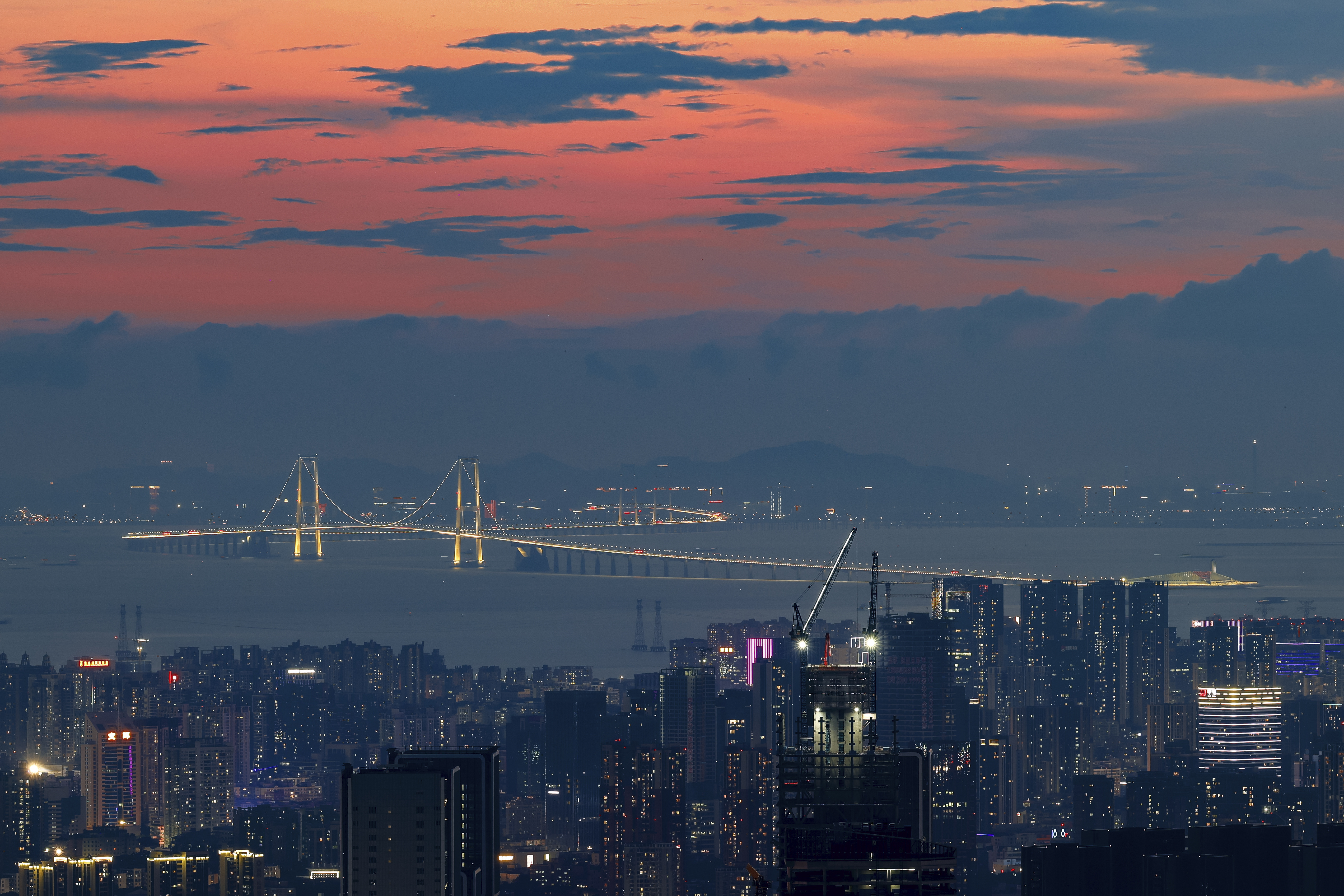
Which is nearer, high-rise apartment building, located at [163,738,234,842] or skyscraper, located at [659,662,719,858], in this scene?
skyscraper, located at [659,662,719,858]

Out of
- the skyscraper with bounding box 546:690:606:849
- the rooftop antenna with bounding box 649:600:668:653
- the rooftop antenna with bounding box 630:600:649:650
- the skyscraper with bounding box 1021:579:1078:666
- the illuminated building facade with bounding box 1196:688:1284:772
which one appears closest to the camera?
the skyscraper with bounding box 546:690:606:849

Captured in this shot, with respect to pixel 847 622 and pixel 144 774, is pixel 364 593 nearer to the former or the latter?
pixel 847 622

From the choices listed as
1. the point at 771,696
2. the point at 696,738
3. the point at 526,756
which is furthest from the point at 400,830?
the point at 771,696

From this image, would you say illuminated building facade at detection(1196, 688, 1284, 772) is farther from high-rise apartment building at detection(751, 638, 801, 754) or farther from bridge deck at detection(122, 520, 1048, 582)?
bridge deck at detection(122, 520, 1048, 582)

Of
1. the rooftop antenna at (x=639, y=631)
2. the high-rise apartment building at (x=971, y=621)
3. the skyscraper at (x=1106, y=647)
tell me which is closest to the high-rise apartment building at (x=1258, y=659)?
the skyscraper at (x=1106, y=647)

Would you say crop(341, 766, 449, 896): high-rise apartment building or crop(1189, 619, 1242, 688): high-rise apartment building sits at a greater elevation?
crop(1189, 619, 1242, 688): high-rise apartment building

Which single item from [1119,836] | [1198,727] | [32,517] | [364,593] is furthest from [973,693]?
[32,517]

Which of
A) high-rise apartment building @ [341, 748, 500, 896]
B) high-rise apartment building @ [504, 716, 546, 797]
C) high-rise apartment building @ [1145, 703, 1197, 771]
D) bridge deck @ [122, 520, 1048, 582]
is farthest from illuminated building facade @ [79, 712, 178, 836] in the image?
bridge deck @ [122, 520, 1048, 582]
